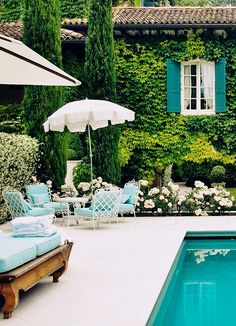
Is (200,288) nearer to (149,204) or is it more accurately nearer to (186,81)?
(149,204)

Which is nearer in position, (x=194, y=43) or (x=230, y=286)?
(x=230, y=286)

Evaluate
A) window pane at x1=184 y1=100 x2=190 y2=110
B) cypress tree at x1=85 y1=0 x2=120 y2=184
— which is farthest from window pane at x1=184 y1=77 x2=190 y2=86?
cypress tree at x1=85 y1=0 x2=120 y2=184

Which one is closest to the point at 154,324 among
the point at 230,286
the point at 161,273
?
the point at 161,273

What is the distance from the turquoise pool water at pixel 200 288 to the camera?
826 centimetres

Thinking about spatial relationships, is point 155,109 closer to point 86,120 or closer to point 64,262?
point 86,120

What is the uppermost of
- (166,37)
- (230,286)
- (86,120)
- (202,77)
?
(166,37)

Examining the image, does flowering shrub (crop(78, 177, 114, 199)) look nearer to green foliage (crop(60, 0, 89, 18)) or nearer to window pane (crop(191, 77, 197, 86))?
window pane (crop(191, 77, 197, 86))

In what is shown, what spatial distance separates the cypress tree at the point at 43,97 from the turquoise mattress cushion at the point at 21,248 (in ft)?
30.6

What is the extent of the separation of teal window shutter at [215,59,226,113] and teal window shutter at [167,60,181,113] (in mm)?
1223

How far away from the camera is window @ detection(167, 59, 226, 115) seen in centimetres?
2134

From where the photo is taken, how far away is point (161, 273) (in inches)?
373

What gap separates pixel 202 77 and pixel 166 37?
175cm

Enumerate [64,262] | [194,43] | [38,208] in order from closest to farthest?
[64,262] → [38,208] → [194,43]

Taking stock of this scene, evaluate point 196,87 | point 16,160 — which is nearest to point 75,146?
point 196,87
